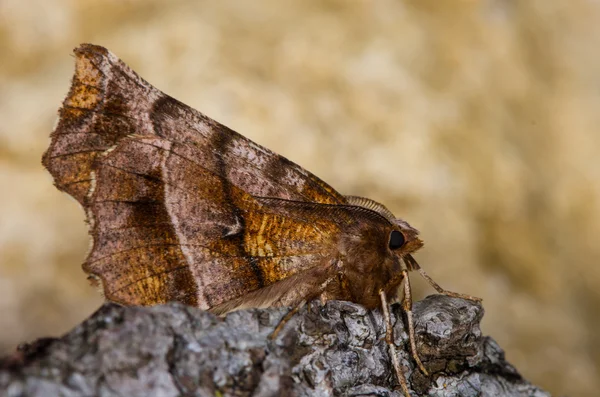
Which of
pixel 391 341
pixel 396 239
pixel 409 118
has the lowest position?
pixel 391 341

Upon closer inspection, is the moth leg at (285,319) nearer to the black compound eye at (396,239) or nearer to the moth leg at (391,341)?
the moth leg at (391,341)

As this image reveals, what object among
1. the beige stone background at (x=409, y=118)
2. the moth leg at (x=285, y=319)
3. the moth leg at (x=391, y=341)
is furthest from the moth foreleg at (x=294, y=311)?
the beige stone background at (x=409, y=118)

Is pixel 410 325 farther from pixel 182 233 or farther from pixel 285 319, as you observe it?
pixel 182 233

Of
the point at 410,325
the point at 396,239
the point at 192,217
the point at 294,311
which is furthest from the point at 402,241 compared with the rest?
the point at 192,217

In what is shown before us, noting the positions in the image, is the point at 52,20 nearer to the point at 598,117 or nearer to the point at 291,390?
the point at 291,390

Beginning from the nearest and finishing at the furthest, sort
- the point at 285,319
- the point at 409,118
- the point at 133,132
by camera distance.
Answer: the point at 285,319 → the point at 133,132 → the point at 409,118
